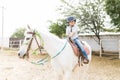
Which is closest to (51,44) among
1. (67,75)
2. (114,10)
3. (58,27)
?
(67,75)

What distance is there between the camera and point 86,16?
71.4 feet

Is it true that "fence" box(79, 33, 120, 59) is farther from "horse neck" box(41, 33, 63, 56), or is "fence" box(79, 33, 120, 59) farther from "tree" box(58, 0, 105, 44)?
"horse neck" box(41, 33, 63, 56)

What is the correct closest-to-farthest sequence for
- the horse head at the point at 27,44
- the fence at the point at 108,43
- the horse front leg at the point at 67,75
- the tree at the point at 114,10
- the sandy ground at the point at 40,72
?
the horse head at the point at 27,44, the horse front leg at the point at 67,75, the sandy ground at the point at 40,72, the tree at the point at 114,10, the fence at the point at 108,43

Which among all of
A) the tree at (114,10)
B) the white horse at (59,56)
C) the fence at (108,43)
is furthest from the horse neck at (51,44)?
the fence at (108,43)

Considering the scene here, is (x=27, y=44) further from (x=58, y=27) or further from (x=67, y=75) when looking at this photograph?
(x=58, y=27)

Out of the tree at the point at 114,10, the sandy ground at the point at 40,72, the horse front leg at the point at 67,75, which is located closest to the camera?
the horse front leg at the point at 67,75

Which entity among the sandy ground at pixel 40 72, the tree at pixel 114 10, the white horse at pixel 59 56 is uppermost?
the tree at pixel 114 10

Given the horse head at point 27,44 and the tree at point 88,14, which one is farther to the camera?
the tree at point 88,14

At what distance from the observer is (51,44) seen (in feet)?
18.8

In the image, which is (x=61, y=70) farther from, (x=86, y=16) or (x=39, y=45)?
(x=86, y=16)

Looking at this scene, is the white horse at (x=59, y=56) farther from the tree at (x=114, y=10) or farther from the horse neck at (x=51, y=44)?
the tree at (x=114, y=10)

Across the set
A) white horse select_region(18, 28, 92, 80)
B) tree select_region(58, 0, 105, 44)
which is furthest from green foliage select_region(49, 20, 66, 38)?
white horse select_region(18, 28, 92, 80)

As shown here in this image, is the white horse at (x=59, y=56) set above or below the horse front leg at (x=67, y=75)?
above

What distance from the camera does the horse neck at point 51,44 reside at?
5680mm
